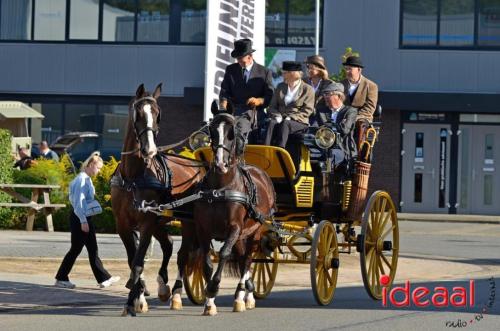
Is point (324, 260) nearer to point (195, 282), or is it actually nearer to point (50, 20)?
point (195, 282)

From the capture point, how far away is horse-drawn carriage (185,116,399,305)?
1462 centimetres

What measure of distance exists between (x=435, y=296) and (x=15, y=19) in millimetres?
28085

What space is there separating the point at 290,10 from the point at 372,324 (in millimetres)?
27588

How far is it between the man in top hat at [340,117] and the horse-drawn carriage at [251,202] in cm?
14

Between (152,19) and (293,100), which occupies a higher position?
(152,19)

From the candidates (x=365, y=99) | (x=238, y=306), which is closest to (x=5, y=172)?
(x=365, y=99)

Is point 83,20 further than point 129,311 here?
Yes

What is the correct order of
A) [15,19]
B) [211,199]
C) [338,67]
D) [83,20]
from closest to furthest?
1. [211,199]
2. [338,67]
3. [83,20]
4. [15,19]

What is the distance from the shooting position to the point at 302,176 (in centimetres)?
1499

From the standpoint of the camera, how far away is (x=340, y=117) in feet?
51.4

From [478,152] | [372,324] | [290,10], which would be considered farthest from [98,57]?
[372,324]

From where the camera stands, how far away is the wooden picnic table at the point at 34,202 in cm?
2475

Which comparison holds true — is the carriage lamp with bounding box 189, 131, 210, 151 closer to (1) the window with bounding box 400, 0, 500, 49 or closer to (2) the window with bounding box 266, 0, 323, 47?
(1) the window with bounding box 400, 0, 500, 49

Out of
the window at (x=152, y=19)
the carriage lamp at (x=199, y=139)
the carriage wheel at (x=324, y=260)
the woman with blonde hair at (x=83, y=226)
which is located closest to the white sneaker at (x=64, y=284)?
the woman with blonde hair at (x=83, y=226)
